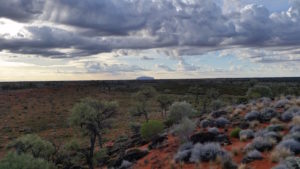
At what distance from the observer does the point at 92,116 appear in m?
24.8

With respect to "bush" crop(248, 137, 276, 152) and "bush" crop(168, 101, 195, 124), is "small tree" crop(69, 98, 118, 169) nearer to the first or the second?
"bush" crop(168, 101, 195, 124)

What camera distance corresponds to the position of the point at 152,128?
29812 mm

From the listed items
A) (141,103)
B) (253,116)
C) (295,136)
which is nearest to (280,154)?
(295,136)

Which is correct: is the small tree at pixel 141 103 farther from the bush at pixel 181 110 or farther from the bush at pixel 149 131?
the bush at pixel 149 131

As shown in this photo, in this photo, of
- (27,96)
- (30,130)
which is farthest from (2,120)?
(27,96)

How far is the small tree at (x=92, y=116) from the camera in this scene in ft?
80.4

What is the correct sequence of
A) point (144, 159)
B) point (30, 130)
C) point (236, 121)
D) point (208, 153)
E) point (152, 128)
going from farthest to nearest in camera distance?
1. point (30, 130)
2. point (152, 128)
3. point (236, 121)
4. point (144, 159)
5. point (208, 153)

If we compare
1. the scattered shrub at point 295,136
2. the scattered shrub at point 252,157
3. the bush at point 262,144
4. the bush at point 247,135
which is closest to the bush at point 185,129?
the bush at point 247,135

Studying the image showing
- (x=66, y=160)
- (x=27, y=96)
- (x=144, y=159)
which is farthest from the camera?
(x=27, y=96)

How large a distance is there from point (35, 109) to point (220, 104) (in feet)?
149

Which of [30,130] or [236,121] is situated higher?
[236,121]

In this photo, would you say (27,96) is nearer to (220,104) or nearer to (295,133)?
(220,104)

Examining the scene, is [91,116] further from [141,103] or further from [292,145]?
[141,103]

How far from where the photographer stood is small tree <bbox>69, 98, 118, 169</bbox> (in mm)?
24500
